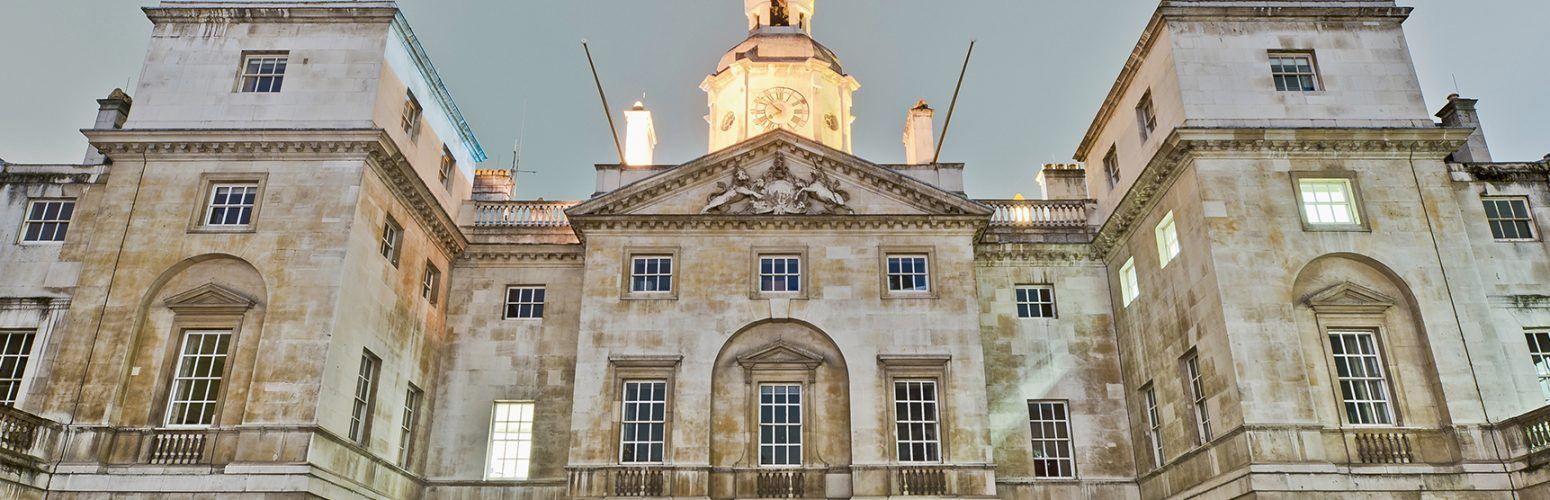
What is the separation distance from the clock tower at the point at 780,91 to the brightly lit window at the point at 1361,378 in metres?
23.4

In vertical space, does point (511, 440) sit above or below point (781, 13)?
below

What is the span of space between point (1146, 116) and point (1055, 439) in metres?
9.05

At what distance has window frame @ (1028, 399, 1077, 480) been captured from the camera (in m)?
26.8

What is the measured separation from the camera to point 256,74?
25.5 meters

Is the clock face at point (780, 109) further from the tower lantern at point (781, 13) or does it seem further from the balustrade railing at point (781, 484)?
the balustrade railing at point (781, 484)

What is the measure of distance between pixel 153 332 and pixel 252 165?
4.43 meters

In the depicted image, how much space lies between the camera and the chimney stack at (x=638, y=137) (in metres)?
36.5

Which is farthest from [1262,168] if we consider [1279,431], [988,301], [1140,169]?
[988,301]

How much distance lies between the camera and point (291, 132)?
23875 millimetres

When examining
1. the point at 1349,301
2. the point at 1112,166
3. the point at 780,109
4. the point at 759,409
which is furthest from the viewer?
the point at 780,109

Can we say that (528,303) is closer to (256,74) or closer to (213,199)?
(213,199)

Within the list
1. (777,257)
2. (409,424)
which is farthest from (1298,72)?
(409,424)

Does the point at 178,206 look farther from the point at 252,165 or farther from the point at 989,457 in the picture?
the point at 989,457

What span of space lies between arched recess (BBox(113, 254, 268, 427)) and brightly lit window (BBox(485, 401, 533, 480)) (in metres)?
7.18
